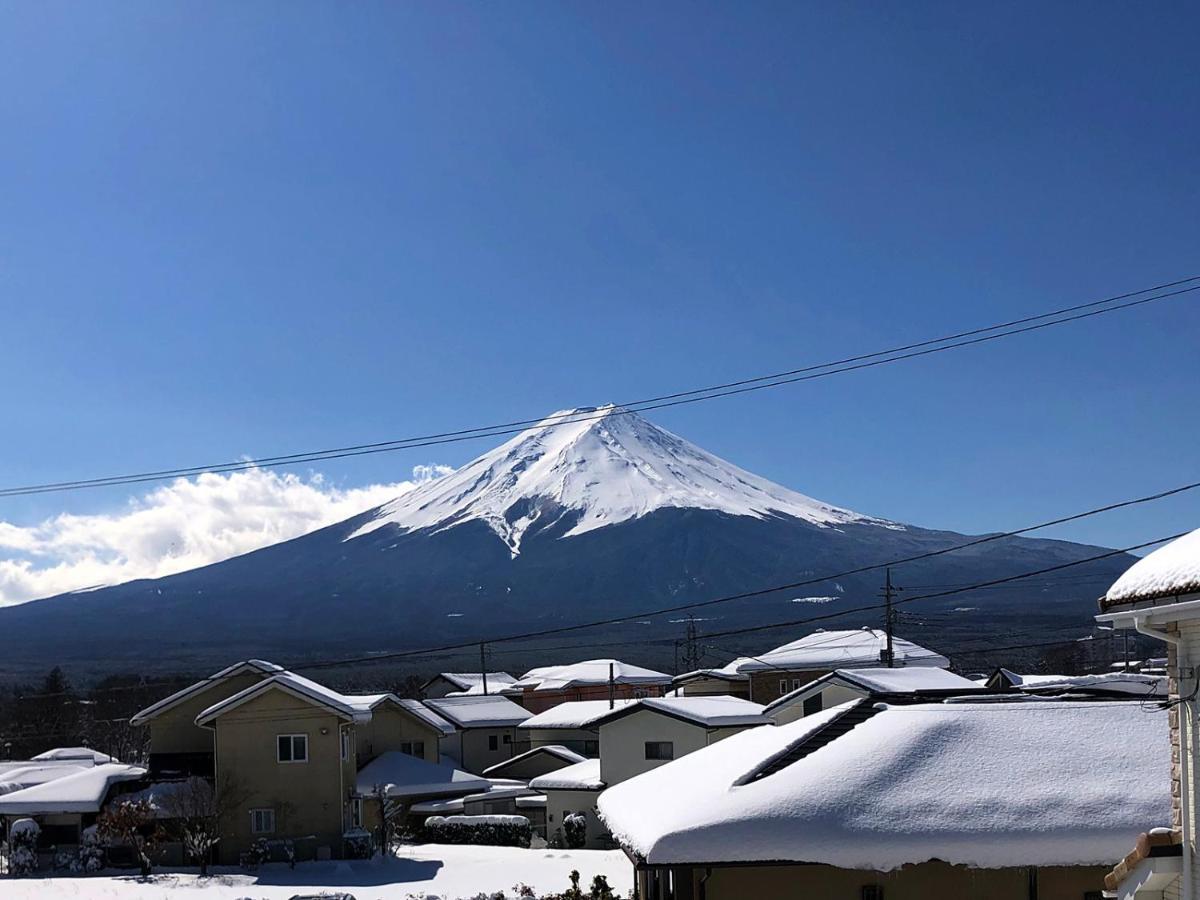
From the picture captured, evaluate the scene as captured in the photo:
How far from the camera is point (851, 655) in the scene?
60312 mm

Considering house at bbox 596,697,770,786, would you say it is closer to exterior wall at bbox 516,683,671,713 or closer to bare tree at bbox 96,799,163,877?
bare tree at bbox 96,799,163,877

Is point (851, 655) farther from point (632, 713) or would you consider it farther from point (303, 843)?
point (303, 843)

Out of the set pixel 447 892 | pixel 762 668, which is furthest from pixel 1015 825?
pixel 762 668

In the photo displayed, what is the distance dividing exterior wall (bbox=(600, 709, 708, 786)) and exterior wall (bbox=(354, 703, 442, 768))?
9.21 m

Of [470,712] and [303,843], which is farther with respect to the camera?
[470,712]

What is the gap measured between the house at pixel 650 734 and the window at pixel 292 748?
1030 cm

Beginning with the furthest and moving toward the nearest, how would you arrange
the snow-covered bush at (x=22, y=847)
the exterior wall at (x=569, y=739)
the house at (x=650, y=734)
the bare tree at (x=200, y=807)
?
the exterior wall at (x=569, y=739), the house at (x=650, y=734), the snow-covered bush at (x=22, y=847), the bare tree at (x=200, y=807)

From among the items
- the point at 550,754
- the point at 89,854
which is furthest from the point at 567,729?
the point at 89,854

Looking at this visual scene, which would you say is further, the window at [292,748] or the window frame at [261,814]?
the window at [292,748]

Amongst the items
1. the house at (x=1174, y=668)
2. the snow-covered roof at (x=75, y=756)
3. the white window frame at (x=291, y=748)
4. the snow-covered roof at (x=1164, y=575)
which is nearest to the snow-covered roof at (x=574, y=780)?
the white window frame at (x=291, y=748)

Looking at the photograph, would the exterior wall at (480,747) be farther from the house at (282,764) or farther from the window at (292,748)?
the window at (292,748)

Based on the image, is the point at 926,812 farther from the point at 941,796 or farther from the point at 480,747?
the point at 480,747

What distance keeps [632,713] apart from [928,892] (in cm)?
2849

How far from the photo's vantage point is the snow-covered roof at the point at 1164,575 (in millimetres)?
9211
